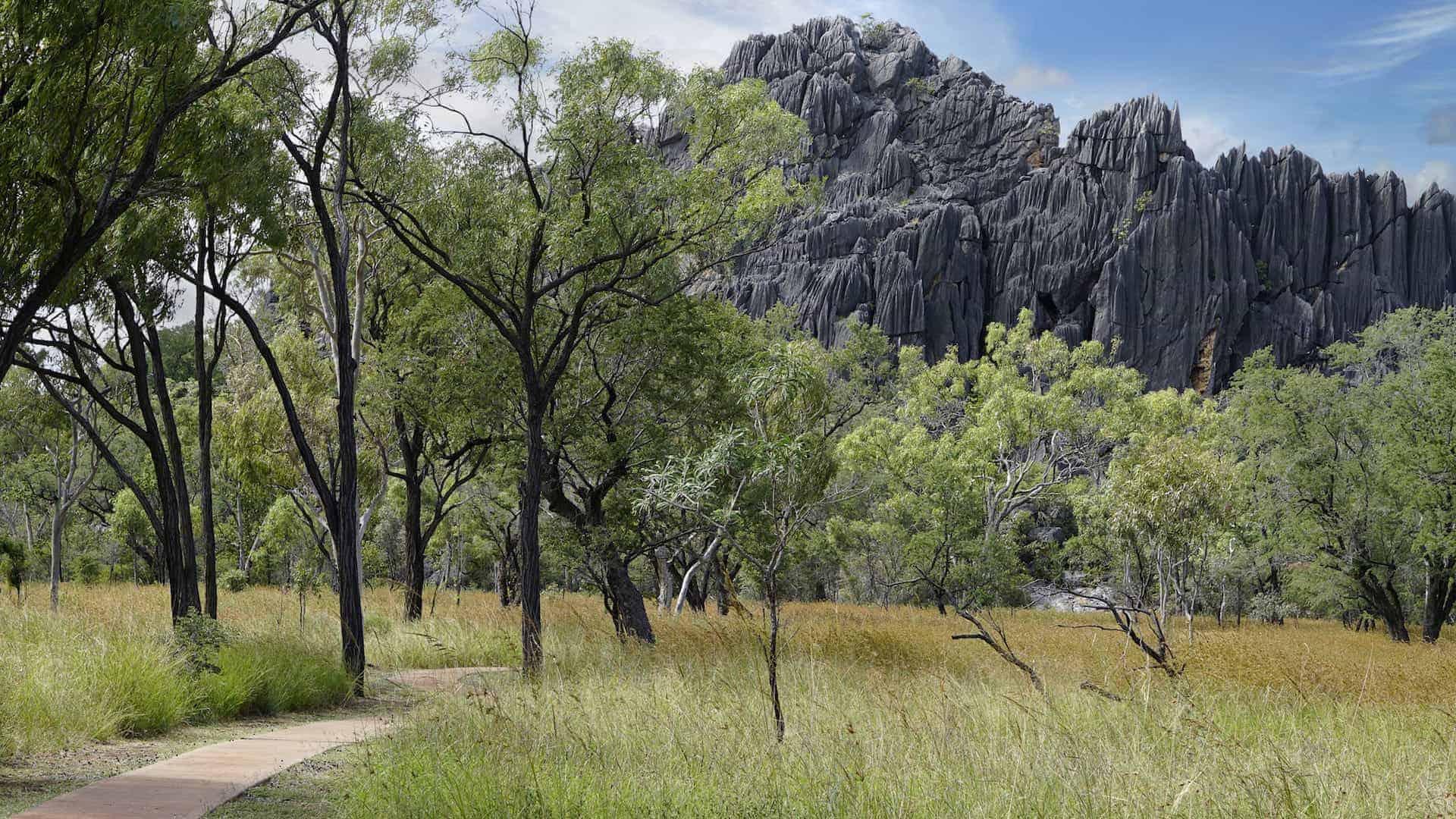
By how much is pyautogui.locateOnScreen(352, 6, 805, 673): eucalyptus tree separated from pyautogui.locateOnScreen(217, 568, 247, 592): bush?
18.1 metres

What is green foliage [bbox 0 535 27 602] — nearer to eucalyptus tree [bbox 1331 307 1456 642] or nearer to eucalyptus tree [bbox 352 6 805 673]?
eucalyptus tree [bbox 352 6 805 673]

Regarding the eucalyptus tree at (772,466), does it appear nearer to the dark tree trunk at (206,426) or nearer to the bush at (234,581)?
the dark tree trunk at (206,426)

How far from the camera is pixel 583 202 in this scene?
38.1 ft

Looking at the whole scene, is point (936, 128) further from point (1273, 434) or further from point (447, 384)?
point (447, 384)

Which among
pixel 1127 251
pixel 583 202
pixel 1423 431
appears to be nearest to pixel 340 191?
pixel 583 202

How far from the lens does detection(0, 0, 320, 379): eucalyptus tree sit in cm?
568

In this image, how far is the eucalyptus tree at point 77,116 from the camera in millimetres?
5684

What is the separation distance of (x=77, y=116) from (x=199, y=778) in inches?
175

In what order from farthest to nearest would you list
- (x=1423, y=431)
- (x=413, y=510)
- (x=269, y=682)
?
(x=1423, y=431) → (x=413, y=510) → (x=269, y=682)

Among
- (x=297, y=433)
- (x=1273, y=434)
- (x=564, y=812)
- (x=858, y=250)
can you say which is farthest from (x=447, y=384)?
(x=858, y=250)

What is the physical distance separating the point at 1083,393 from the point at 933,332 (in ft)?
112

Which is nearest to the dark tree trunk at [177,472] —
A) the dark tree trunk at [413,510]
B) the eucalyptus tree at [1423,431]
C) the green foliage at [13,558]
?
the dark tree trunk at [413,510]

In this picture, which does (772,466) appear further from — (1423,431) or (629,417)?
(1423,431)

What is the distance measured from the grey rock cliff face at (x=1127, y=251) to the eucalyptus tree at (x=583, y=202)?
5621 cm
